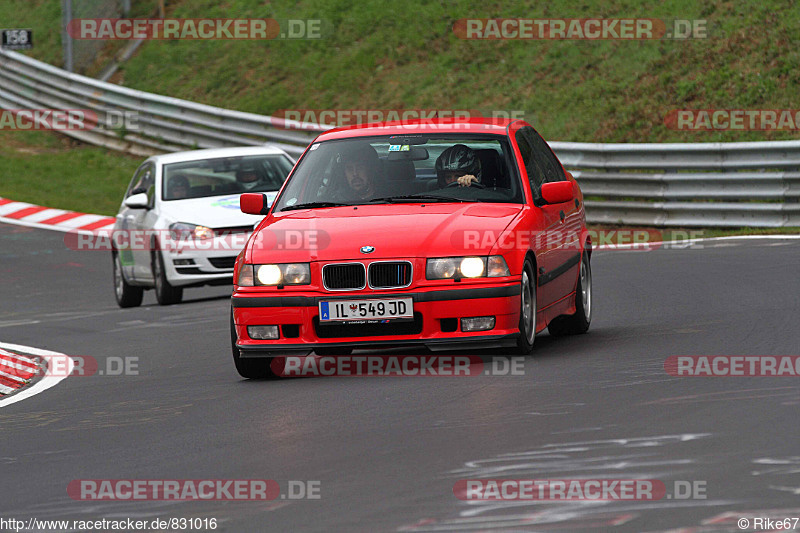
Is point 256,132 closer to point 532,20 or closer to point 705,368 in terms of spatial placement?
point 532,20

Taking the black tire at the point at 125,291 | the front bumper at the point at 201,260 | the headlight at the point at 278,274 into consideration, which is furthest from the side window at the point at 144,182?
the headlight at the point at 278,274

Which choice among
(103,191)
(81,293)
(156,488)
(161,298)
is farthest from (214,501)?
(103,191)

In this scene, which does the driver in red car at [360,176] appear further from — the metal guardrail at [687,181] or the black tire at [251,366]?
the metal guardrail at [687,181]

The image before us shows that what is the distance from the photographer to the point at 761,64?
2392 centimetres

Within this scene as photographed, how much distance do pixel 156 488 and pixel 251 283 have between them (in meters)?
3.07

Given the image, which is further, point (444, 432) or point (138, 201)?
point (138, 201)

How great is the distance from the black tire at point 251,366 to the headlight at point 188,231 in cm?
654

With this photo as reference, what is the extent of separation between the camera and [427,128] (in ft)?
33.5

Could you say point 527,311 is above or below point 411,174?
below

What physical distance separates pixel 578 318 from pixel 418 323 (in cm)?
223

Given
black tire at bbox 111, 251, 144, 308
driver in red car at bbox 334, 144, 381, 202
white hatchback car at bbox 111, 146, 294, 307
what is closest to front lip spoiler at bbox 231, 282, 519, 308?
driver in red car at bbox 334, 144, 381, 202

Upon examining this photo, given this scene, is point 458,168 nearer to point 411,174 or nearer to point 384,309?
point 411,174

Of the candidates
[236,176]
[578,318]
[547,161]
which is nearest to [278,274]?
[578,318]

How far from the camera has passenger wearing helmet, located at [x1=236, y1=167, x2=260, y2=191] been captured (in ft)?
55.4
